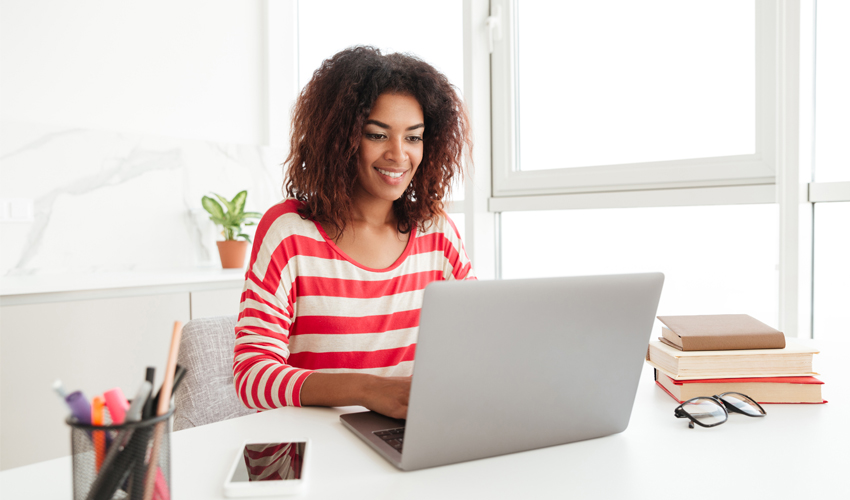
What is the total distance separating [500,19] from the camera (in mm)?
2512

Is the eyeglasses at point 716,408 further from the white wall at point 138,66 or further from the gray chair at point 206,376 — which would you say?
the white wall at point 138,66

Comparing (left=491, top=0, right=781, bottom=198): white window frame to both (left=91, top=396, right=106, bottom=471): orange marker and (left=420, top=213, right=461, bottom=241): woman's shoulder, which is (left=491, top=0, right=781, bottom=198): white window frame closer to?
(left=420, top=213, right=461, bottom=241): woman's shoulder

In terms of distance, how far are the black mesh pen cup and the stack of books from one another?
2.42ft

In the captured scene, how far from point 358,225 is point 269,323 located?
0.35 metres

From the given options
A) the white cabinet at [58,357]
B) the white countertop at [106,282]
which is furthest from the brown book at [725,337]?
the white countertop at [106,282]

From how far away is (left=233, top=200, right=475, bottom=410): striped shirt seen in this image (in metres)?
1.11

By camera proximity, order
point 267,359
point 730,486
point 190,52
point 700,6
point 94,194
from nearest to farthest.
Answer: point 730,486
point 267,359
point 700,6
point 94,194
point 190,52

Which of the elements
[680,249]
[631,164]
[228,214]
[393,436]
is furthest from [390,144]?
[228,214]

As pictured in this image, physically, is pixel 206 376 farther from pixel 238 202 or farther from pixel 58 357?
pixel 238 202

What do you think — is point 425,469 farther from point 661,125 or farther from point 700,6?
point 700,6

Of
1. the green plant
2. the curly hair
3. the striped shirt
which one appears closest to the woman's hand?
the striped shirt

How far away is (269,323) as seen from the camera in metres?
1.08

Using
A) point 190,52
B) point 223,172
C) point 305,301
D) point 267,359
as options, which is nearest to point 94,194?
point 223,172

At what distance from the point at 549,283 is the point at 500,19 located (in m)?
2.11
